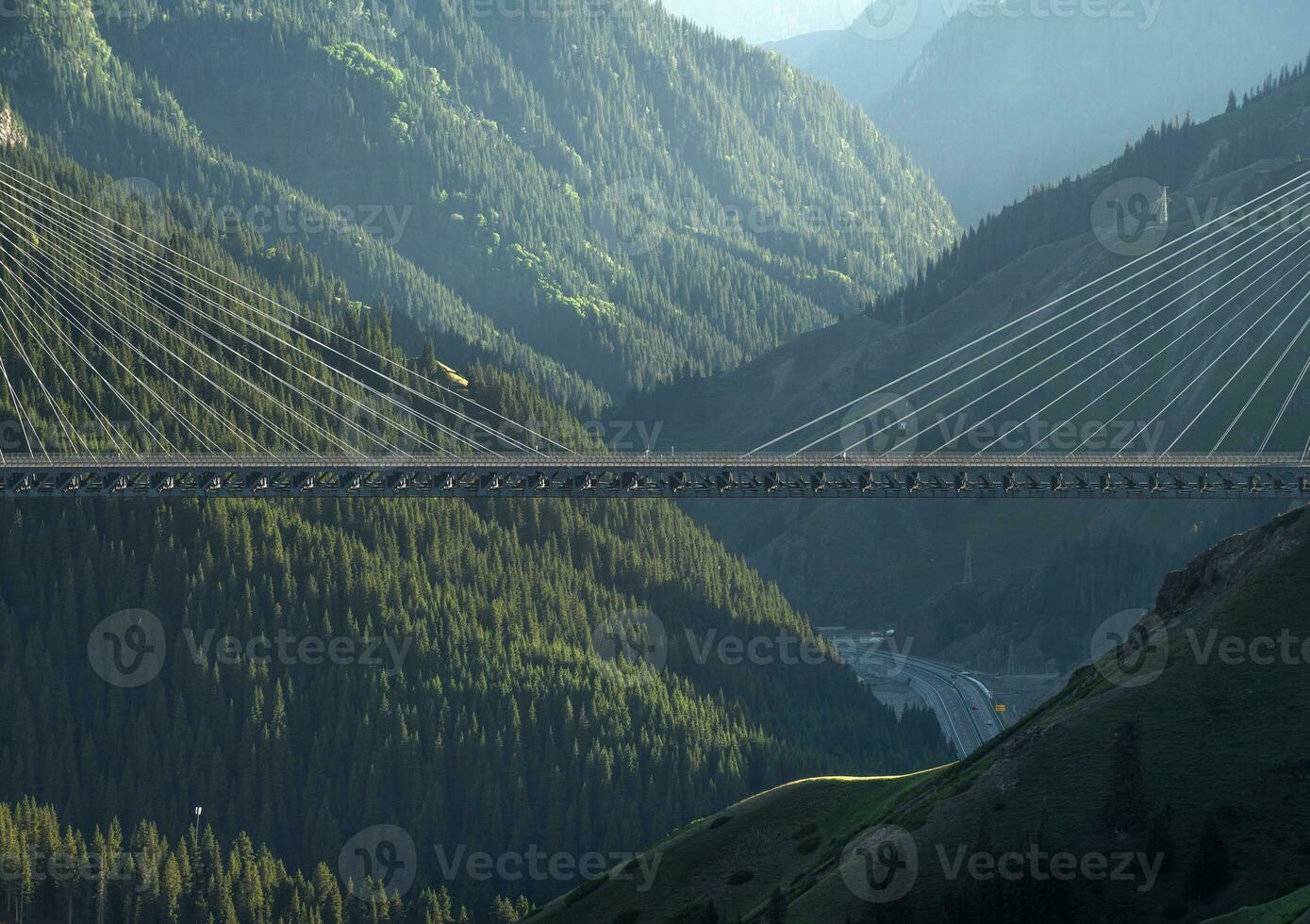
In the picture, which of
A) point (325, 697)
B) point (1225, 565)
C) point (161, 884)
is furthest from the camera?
point (325, 697)

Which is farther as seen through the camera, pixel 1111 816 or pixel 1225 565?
pixel 1225 565

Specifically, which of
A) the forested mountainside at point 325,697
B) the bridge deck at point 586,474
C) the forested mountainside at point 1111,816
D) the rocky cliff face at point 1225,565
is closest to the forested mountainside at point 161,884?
the forested mountainside at point 325,697

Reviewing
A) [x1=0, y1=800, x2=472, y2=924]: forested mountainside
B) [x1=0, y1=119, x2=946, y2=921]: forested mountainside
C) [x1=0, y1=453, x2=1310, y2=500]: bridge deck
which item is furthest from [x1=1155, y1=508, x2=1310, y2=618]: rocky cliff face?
[x1=0, y1=119, x2=946, y2=921]: forested mountainside

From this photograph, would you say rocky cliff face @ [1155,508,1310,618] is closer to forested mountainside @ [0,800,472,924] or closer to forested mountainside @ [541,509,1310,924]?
forested mountainside @ [541,509,1310,924]

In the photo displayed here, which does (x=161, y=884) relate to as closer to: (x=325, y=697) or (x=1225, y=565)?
(x=325, y=697)

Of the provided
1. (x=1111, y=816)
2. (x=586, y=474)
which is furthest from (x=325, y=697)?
(x=1111, y=816)

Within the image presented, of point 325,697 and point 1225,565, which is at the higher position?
point 325,697

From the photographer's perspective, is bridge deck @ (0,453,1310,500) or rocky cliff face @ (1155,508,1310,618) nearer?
rocky cliff face @ (1155,508,1310,618)
